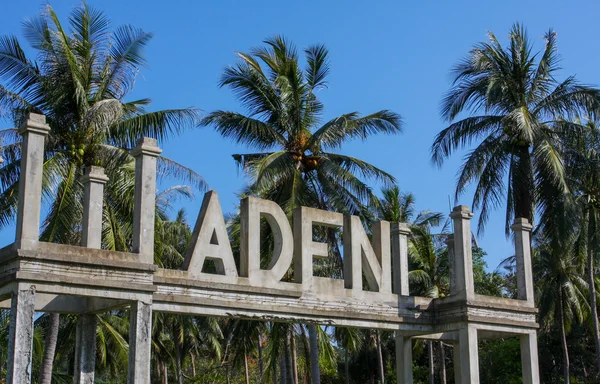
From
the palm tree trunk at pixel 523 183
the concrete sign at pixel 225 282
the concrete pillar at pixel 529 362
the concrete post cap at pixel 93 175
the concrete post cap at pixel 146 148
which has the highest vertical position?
the palm tree trunk at pixel 523 183

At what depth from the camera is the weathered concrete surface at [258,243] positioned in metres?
16.0

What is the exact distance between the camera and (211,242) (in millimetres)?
→ 15797

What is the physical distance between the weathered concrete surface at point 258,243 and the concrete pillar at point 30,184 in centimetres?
420

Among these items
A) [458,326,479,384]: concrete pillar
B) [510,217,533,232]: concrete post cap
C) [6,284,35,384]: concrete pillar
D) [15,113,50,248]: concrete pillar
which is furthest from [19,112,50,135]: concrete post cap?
[510,217,533,232]: concrete post cap

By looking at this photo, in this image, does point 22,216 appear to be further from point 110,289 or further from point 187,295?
point 187,295

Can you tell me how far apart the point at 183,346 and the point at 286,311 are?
3213 centimetres

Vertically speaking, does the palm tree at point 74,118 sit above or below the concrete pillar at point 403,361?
above

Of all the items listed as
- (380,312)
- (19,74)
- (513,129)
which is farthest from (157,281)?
(513,129)

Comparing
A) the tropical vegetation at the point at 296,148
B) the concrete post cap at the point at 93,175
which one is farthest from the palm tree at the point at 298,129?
the concrete post cap at the point at 93,175

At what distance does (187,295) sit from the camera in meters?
14.8

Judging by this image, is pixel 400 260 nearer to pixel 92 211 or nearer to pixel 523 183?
pixel 92 211

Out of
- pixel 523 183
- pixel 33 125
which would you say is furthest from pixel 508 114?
pixel 33 125

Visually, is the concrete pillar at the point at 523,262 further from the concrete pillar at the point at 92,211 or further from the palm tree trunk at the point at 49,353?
the palm tree trunk at the point at 49,353

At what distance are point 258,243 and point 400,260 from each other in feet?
12.6
